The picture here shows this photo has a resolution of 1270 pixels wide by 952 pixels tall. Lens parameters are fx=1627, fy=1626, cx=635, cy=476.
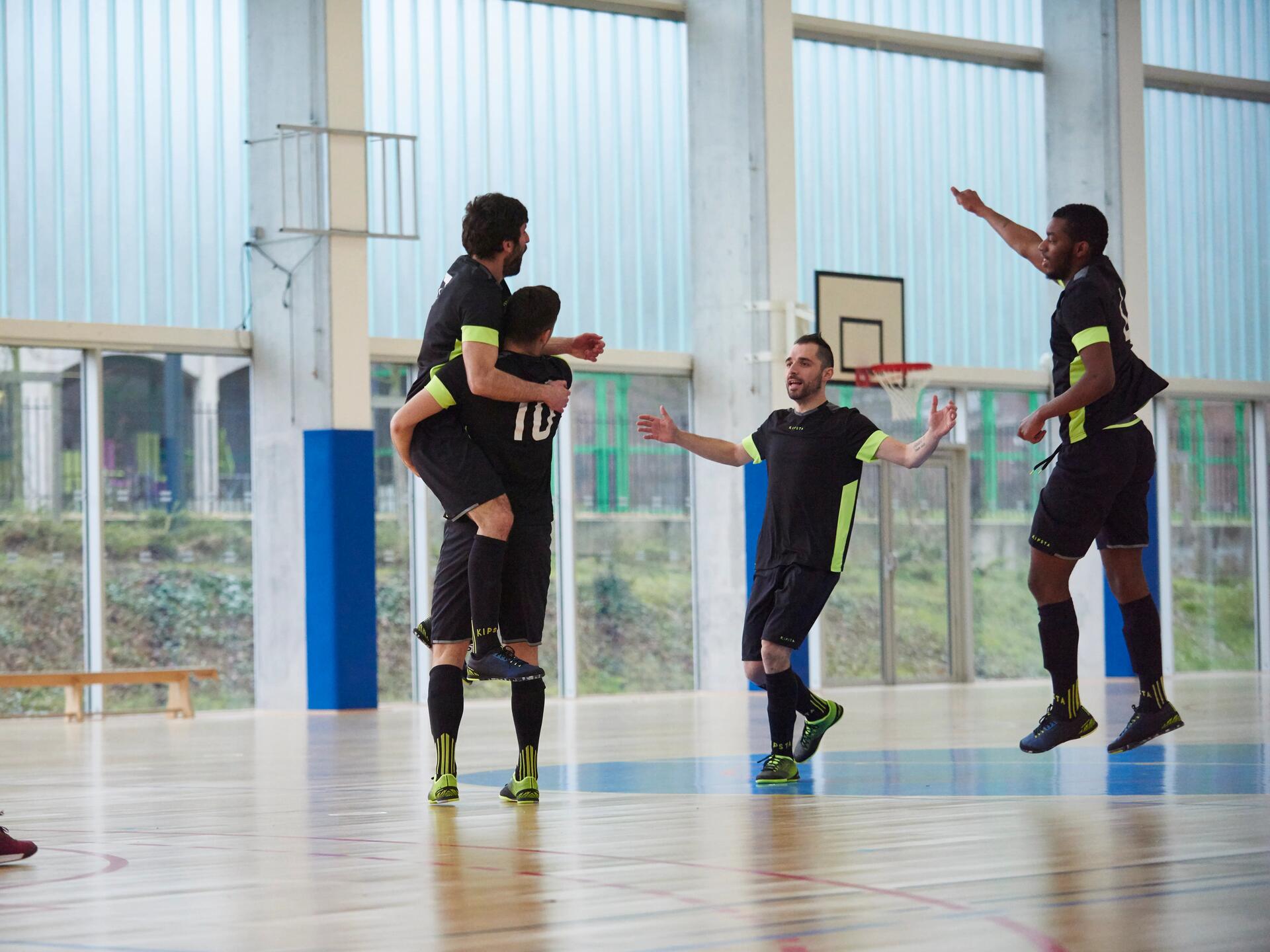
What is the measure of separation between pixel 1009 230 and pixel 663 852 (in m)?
3.10

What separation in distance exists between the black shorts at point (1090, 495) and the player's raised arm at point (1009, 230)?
27.5 inches

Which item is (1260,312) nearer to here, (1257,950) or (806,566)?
(806,566)

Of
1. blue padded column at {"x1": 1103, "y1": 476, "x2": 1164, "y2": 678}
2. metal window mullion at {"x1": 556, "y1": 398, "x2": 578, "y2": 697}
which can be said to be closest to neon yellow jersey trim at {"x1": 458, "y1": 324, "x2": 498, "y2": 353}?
metal window mullion at {"x1": 556, "y1": 398, "x2": 578, "y2": 697}

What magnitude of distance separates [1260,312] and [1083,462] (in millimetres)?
13666

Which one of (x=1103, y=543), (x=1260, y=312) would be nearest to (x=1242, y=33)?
(x=1260, y=312)

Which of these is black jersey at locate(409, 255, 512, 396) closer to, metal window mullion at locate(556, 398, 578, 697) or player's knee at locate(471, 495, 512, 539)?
player's knee at locate(471, 495, 512, 539)

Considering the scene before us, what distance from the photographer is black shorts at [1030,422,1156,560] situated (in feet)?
17.2

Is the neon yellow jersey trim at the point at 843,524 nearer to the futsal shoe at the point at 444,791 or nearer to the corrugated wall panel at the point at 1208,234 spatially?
the futsal shoe at the point at 444,791

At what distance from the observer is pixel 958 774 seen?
17.1 feet

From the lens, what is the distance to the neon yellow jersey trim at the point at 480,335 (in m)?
4.56

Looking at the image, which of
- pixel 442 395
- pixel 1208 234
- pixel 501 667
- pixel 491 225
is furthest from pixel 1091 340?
pixel 1208 234

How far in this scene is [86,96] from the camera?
41.0ft

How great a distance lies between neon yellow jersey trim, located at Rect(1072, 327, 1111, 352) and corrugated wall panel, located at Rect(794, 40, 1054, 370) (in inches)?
391

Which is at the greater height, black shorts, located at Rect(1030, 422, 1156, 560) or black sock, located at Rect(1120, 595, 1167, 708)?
black shorts, located at Rect(1030, 422, 1156, 560)
